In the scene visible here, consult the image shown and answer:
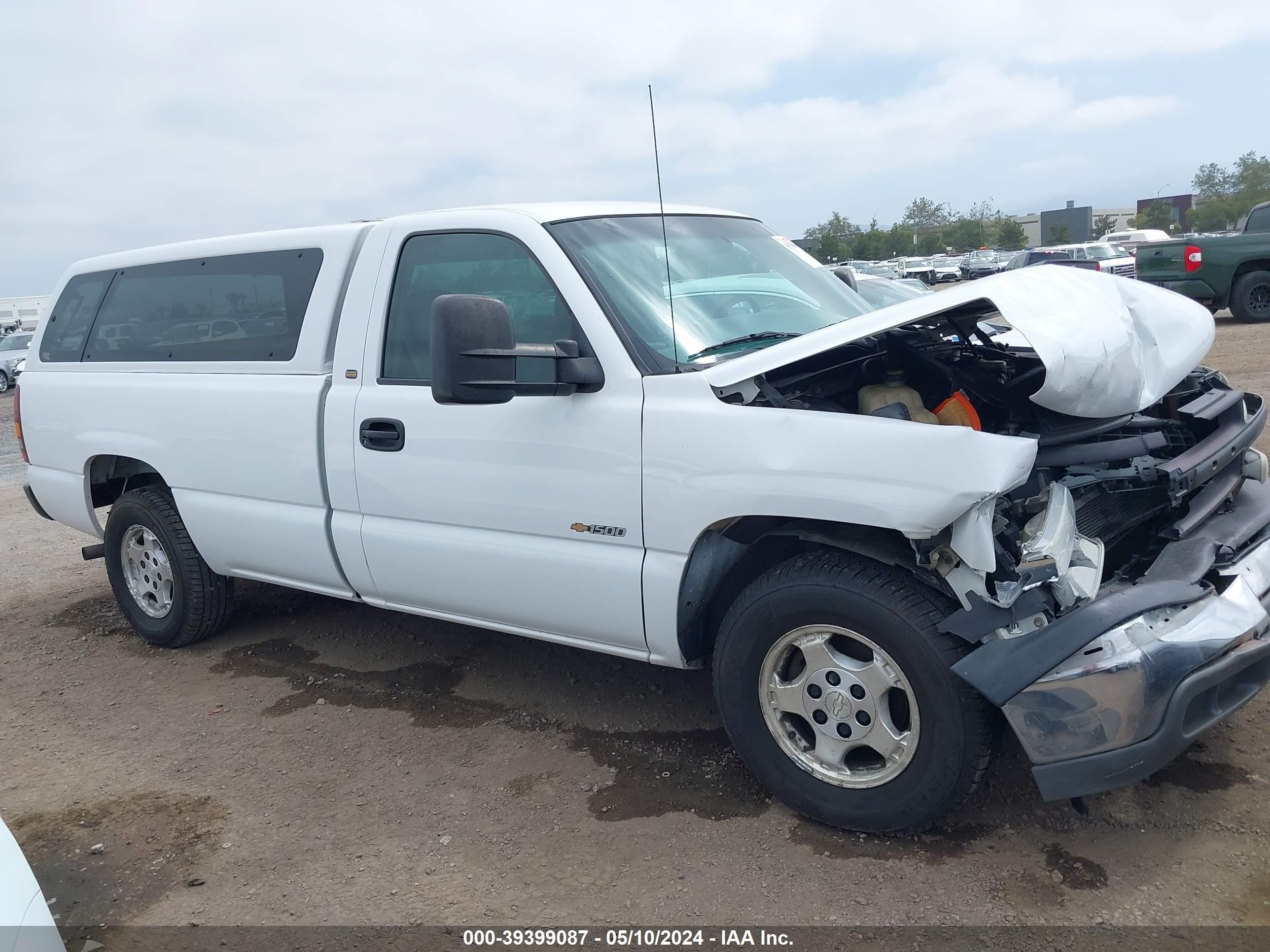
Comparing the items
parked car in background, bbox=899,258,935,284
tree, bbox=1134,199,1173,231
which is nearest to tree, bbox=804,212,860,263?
parked car in background, bbox=899,258,935,284

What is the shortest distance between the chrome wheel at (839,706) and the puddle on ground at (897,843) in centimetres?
18

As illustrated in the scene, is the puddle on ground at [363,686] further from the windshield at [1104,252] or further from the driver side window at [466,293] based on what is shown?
the windshield at [1104,252]

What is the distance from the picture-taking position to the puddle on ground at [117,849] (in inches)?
124

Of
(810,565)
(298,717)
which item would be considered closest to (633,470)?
(810,565)

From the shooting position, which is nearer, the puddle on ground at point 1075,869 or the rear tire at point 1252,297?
the puddle on ground at point 1075,869

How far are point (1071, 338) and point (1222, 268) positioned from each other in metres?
13.6

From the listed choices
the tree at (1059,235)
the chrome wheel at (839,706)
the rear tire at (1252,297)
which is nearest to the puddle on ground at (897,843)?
the chrome wheel at (839,706)

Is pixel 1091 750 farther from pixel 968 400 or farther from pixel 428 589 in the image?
pixel 428 589

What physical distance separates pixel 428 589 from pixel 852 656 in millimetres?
1666

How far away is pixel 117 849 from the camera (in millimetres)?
3430

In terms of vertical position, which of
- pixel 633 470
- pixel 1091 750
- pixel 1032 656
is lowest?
pixel 1091 750

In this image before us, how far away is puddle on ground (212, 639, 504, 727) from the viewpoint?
14.0 feet

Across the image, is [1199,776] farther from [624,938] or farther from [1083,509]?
[624,938]

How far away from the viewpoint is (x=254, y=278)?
4480 millimetres
